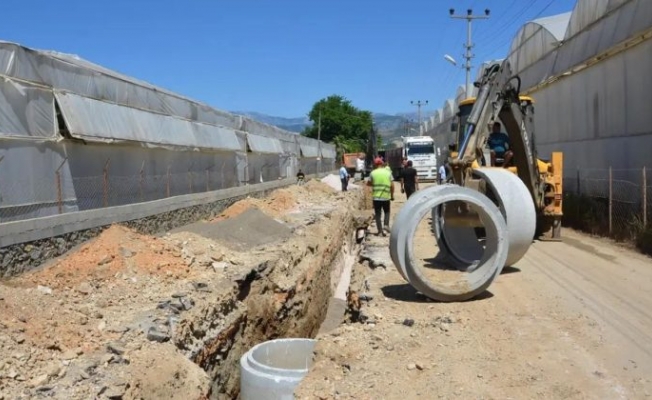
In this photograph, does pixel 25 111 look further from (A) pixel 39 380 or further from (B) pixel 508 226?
(B) pixel 508 226

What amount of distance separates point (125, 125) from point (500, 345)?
10.8 meters

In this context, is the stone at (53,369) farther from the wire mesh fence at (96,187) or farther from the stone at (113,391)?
the wire mesh fence at (96,187)

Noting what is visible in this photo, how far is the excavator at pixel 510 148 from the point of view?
10.7m

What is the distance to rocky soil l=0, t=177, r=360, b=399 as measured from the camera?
5.35m

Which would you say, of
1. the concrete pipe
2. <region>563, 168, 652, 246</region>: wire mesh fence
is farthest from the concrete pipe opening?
<region>563, 168, 652, 246</region>: wire mesh fence

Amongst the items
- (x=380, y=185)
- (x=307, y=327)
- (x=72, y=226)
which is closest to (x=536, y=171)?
(x=380, y=185)

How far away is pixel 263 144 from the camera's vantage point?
31.0 m

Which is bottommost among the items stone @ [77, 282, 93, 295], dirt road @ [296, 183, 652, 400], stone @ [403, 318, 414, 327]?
dirt road @ [296, 183, 652, 400]

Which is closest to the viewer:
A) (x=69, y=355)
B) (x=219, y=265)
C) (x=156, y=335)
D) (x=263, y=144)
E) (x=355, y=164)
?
(x=69, y=355)

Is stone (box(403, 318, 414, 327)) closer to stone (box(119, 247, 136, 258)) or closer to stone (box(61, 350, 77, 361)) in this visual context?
stone (box(61, 350, 77, 361))

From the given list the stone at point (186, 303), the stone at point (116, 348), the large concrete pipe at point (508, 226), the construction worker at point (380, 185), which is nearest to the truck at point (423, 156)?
the construction worker at point (380, 185)

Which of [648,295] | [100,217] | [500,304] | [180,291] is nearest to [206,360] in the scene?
[180,291]

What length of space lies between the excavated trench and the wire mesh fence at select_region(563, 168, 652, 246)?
6094 millimetres

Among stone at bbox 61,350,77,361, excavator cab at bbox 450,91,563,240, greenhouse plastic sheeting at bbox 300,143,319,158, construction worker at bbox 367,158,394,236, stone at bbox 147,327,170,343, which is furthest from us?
greenhouse plastic sheeting at bbox 300,143,319,158
